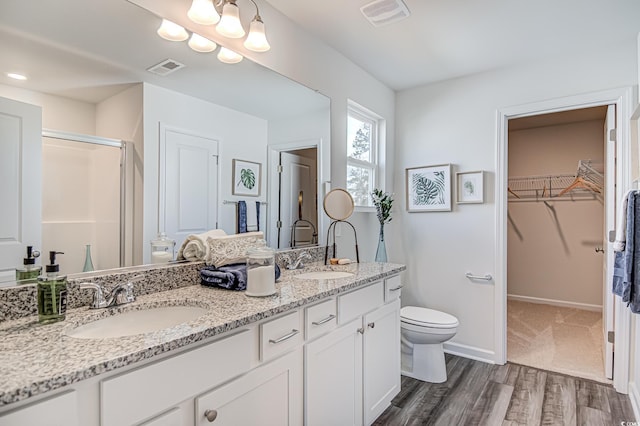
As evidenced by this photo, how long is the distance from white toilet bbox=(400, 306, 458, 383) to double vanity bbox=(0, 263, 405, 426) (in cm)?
55

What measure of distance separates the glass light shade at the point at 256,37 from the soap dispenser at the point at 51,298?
1.39m

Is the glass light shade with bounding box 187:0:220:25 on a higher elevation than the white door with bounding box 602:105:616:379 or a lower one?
higher

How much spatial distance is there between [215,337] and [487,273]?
2.55 metres

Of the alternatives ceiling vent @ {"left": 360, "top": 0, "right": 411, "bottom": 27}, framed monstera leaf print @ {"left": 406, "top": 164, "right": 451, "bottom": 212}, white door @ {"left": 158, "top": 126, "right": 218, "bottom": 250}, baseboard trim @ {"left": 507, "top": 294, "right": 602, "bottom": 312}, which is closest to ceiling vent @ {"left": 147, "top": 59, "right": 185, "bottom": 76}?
white door @ {"left": 158, "top": 126, "right": 218, "bottom": 250}

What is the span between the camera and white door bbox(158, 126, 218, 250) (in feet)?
5.17

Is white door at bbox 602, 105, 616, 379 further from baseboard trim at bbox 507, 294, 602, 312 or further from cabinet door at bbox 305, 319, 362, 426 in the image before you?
baseboard trim at bbox 507, 294, 602, 312

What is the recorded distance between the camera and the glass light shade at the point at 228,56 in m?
1.82

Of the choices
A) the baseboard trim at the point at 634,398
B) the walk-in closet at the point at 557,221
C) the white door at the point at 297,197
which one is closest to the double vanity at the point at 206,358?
the white door at the point at 297,197

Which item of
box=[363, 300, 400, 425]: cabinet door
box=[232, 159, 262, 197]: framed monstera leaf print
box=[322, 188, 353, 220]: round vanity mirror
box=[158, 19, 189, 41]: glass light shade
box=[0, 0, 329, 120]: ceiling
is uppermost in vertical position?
box=[158, 19, 189, 41]: glass light shade

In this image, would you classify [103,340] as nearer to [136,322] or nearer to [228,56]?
[136,322]

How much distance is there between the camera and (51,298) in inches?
40.9

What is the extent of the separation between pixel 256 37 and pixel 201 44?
291mm

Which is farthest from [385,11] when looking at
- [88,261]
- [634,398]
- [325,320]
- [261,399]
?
[634,398]

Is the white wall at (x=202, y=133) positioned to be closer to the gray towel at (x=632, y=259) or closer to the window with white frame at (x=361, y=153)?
the window with white frame at (x=361, y=153)
